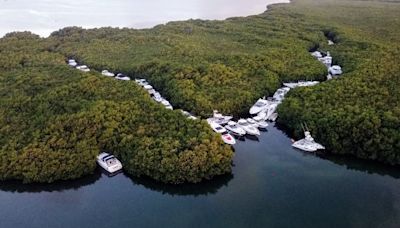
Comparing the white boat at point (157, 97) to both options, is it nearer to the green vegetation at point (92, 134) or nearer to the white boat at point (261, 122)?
the green vegetation at point (92, 134)

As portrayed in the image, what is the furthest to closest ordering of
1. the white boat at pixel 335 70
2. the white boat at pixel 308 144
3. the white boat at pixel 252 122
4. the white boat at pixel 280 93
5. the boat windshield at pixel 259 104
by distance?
the white boat at pixel 335 70
the white boat at pixel 280 93
the boat windshield at pixel 259 104
the white boat at pixel 252 122
the white boat at pixel 308 144

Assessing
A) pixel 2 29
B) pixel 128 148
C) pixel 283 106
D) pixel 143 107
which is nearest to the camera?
pixel 128 148

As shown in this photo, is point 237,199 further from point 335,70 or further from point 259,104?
point 335,70

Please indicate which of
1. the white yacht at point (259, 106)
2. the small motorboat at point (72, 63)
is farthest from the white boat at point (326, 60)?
the small motorboat at point (72, 63)

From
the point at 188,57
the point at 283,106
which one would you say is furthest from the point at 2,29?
the point at 283,106

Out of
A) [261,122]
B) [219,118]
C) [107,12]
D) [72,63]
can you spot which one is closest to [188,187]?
[219,118]

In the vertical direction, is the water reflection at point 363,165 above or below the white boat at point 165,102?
below

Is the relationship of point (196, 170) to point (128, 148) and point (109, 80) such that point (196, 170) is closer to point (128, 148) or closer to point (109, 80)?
point (128, 148)
